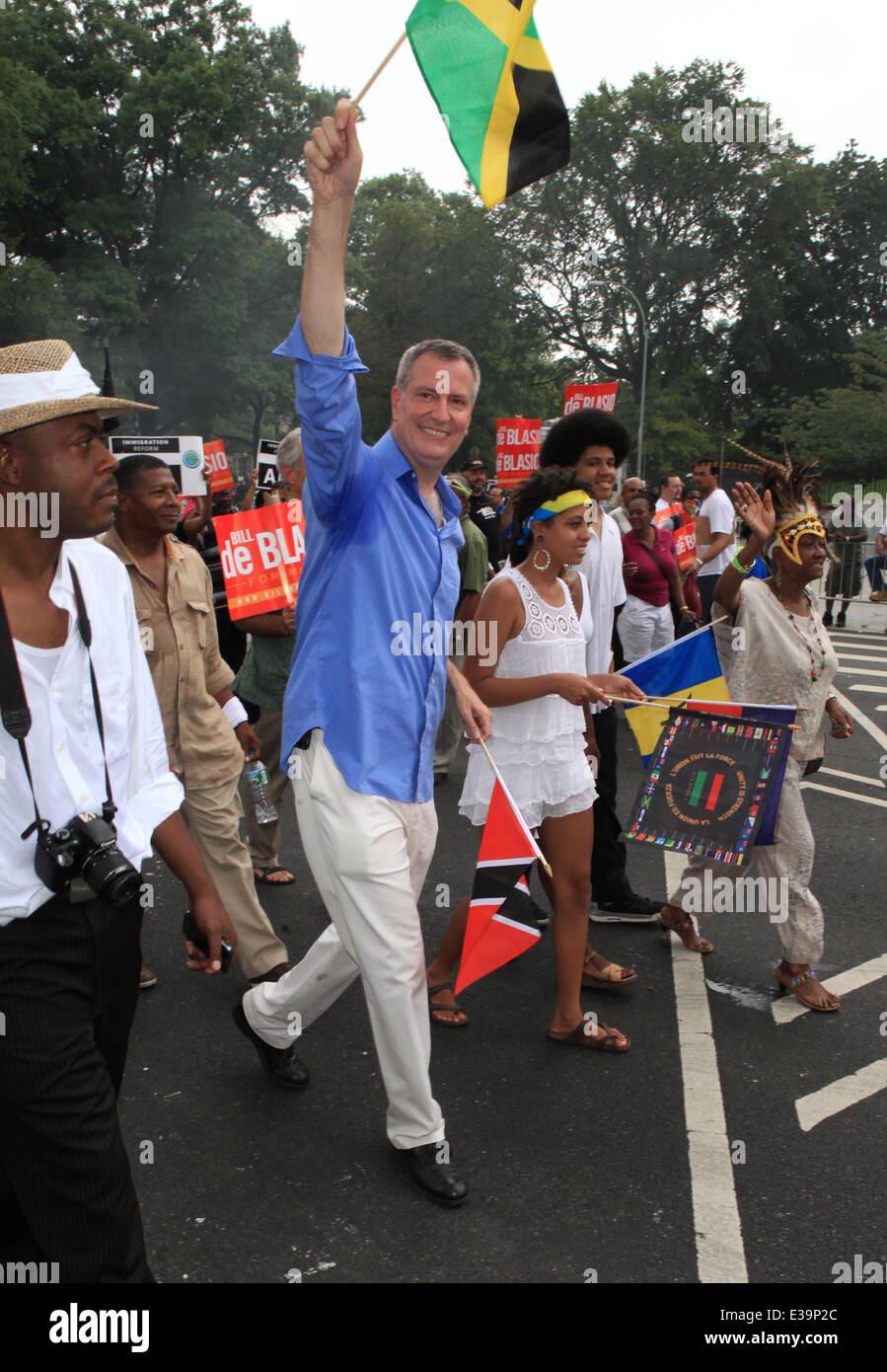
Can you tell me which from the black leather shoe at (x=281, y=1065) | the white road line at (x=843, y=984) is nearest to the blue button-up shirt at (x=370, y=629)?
the black leather shoe at (x=281, y=1065)

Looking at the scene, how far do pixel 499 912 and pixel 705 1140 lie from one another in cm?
93

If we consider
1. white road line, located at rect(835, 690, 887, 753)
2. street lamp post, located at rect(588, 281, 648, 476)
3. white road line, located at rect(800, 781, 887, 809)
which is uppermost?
street lamp post, located at rect(588, 281, 648, 476)

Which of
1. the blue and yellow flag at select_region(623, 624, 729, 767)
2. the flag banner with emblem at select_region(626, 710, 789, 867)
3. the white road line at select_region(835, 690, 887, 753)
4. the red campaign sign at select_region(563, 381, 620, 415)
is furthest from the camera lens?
the red campaign sign at select_region(563, 381, 620, 415)

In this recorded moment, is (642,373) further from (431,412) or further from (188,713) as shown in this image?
(431,412)

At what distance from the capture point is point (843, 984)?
4434 millimetres

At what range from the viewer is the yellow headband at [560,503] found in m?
4.04

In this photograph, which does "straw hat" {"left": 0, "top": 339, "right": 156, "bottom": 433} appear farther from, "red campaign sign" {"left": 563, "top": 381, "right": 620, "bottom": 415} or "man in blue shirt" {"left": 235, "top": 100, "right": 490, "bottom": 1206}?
"red campaign sign" {"left": 563, "top": 381, "right": 620, "bottom": 415}

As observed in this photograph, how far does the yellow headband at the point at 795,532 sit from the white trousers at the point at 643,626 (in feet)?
12.4

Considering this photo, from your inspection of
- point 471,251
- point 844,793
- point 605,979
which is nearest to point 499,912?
point 605,979

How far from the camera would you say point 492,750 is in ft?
13.3

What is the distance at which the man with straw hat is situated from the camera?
6.43 feet

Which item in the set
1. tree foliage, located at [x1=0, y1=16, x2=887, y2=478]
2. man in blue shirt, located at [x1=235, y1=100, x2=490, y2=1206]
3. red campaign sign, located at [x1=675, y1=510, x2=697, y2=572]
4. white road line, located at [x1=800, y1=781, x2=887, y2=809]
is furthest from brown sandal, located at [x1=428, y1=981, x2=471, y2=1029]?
tree foliage, located at [x1=0, y1=16, x2=887, y2=478]

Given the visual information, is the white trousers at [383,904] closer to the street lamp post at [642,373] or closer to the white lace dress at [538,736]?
the white lace dress at [538,736]

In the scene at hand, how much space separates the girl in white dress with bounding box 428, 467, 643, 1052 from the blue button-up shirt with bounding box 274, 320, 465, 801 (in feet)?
2.85
